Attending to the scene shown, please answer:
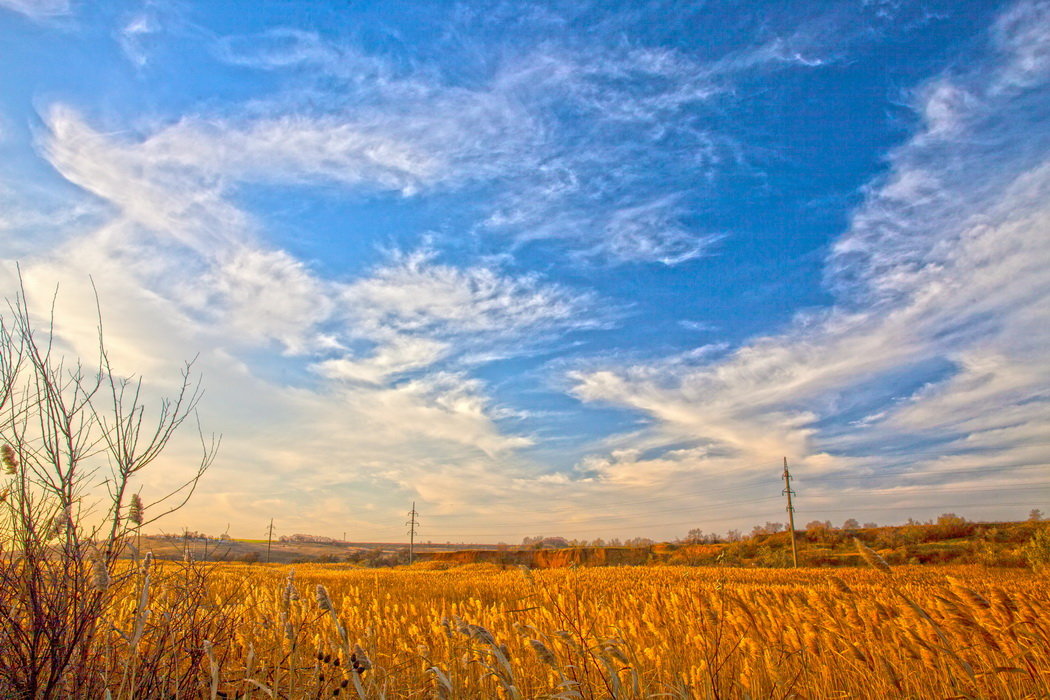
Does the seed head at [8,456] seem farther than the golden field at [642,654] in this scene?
Yes

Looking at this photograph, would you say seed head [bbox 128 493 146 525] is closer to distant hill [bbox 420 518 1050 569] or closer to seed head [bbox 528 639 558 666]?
seed head [bbox 528 639 558 666]

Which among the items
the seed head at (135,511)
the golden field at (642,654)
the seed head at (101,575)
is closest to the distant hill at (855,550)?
the golden field at (642,654)

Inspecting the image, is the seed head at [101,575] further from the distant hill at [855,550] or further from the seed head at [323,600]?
the distant hill at [855,550]

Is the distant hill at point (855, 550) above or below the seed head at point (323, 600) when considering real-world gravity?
below

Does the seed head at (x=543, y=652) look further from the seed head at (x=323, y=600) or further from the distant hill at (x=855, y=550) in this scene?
the distant hill at (x=855, y=550)

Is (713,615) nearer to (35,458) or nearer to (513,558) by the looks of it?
(35,458)

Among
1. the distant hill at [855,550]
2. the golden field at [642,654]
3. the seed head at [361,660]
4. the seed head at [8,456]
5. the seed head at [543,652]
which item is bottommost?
the distant hill at [855,550]

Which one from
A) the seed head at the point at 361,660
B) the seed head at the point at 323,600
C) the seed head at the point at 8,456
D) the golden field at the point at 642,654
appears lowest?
the golden field at the point at 642,654

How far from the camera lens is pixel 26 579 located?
4.40m

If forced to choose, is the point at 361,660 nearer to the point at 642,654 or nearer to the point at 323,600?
the point at 323,600

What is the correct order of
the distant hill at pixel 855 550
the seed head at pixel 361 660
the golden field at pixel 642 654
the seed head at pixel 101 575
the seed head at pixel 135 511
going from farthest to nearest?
1. the distant hill at pixel 855 550
2. the seed head at pixel 135 511
3. the golden field at pixel 642 654
4. the seed head at pixel 101 575
5. the seed head at pixel 361 660

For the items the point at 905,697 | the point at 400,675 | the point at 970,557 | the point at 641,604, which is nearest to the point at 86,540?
the point at 400,675

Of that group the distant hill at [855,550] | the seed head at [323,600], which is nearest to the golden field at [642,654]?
the seed head at [323,600]

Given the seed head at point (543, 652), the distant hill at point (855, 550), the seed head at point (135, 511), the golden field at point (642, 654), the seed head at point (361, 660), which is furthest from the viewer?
the distant hill at point (855, 550)
